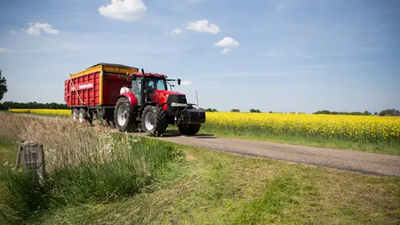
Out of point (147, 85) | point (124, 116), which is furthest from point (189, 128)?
point (124, 116)

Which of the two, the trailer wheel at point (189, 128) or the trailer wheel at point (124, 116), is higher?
the trailer wheel at point (124, 116)

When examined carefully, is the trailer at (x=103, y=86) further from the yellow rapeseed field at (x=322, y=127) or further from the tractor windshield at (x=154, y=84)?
the yellow rapeseed field at (x=322, y=127)

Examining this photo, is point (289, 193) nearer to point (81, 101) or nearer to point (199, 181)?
point (199, 181)

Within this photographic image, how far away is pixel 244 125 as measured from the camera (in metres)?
16.8

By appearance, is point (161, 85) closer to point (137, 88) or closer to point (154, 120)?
point (137, 88)

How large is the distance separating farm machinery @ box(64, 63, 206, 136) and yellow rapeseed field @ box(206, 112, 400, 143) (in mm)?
4230

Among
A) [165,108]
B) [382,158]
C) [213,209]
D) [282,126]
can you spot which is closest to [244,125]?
[282,126]

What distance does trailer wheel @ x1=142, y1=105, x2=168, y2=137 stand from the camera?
1212 centimetres

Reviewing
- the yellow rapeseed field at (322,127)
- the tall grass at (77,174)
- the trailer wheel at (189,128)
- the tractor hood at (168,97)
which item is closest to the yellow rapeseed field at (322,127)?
the yellow rapeseed field at (322,127)

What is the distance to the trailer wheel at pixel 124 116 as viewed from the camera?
13.5m

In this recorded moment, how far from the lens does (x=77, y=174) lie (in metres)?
6.17

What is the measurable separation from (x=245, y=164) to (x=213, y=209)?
6.81ft

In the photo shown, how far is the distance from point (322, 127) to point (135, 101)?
29.2 feet

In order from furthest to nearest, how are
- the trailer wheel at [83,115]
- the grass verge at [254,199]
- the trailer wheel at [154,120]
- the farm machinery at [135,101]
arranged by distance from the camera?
the trailer wheel at [83,115]
the farm machinery at [135,101]
the trailer wheel at [154,120]
the grass verge at [254,199]
